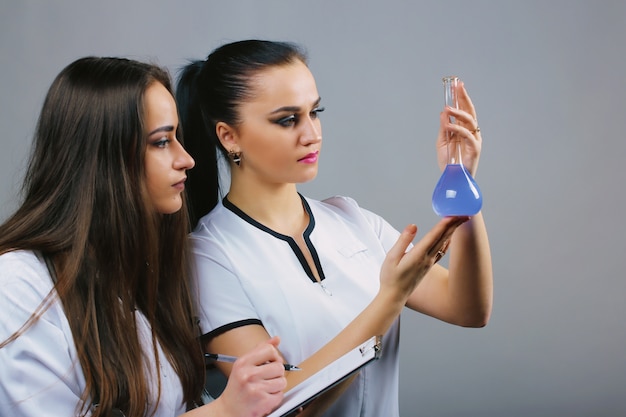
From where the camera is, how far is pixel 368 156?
3201 mm

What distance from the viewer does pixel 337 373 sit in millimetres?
1508

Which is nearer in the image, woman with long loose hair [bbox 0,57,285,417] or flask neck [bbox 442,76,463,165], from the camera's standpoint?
woman with long loose hair [bbox 0,57,285,417]

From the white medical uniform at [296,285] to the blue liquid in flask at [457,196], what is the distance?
397mm

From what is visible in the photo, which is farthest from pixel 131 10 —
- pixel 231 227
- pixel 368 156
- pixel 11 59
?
pixel 231 227

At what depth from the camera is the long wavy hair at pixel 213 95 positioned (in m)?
2.07

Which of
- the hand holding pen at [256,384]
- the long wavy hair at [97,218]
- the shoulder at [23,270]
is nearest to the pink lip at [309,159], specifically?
the long wavy hair at [97,218]

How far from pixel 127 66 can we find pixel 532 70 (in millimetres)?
1887

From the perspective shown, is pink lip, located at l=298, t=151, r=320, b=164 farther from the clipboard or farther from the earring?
the clipboard

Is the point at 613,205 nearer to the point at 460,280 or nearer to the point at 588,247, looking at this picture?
the point at 588,247

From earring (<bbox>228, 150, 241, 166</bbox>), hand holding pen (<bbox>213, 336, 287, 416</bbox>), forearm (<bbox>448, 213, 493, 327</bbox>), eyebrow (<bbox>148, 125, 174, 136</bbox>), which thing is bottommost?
hand holding pen (<bbox>213, 336, 287, 416</bbox>)

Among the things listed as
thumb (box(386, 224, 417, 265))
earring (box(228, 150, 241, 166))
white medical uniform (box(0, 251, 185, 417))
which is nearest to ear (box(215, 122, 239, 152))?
earring (box(228, 150, 241, 166))

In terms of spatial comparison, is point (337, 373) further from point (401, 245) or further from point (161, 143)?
point (161, 143)

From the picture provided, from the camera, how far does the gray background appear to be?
9.95 ft

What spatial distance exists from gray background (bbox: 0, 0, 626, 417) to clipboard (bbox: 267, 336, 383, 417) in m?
1.69
